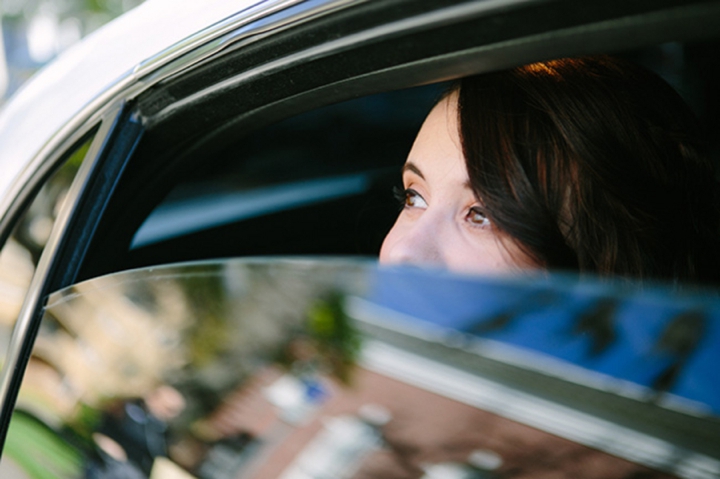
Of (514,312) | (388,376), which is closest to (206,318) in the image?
(388,376)

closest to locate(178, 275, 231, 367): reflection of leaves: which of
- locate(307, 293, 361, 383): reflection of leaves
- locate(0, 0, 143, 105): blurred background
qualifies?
locate(307, 293, 361, 383): reflection of leaves

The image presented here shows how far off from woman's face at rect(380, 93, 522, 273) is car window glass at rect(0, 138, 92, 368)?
2.11ft

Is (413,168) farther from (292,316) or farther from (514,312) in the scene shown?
(514,312)

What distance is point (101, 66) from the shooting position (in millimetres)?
1334

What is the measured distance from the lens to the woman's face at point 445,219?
4.47ft

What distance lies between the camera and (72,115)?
4.40 feet

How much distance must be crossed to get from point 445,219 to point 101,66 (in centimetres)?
73

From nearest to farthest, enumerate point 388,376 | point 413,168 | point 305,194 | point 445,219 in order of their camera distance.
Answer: point 388,376
point 445,219
point 413,168
point 305,194

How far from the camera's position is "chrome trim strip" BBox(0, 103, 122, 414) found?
4.32 ft

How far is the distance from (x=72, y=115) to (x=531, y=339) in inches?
40.0

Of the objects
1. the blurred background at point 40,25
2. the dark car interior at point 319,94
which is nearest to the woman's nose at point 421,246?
the dark car interior at point 319,94

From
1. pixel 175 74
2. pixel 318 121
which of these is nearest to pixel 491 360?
pixel 175 74

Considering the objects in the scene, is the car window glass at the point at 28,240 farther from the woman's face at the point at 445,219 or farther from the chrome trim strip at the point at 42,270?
the woman's face at the point at 445,219

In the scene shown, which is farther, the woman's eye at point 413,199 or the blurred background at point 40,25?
the blurred background at point 40,25
